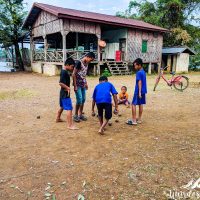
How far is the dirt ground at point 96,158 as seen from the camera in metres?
2.96

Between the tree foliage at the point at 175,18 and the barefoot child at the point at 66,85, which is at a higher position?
the tree foliage at the point at 175,18

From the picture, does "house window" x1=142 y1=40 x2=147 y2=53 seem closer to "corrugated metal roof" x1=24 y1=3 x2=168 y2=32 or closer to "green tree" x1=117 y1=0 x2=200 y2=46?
"corrugated metal roof" x1=24 y1=3 x2=168 y2=32

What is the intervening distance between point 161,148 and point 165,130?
1.06 m

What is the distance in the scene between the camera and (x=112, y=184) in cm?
306

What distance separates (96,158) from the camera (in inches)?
148

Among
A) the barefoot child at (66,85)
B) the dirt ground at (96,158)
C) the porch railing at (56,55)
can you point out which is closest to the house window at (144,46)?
the porch railing at (56,55)

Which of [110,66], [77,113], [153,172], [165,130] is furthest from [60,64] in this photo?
[153,172]

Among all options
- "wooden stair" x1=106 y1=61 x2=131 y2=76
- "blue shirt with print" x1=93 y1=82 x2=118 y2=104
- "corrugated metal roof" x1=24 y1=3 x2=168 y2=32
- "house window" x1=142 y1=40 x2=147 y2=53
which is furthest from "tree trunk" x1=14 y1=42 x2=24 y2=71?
"blue shirt with print" x1=93 y1=82 x2=118 y2=104

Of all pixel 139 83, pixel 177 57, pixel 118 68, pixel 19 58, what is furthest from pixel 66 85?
pixel 19 58

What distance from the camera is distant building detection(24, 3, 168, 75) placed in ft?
56.6

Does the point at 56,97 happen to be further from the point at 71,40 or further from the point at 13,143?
the point at 71,40

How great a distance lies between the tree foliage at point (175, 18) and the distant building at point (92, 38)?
720cm

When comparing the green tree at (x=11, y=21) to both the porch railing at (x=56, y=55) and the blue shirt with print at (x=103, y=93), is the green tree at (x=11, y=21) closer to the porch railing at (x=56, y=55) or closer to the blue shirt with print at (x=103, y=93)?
the porch railing at (x=56, y=55)

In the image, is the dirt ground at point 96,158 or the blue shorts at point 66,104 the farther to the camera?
the blue shorts at point 66,104
